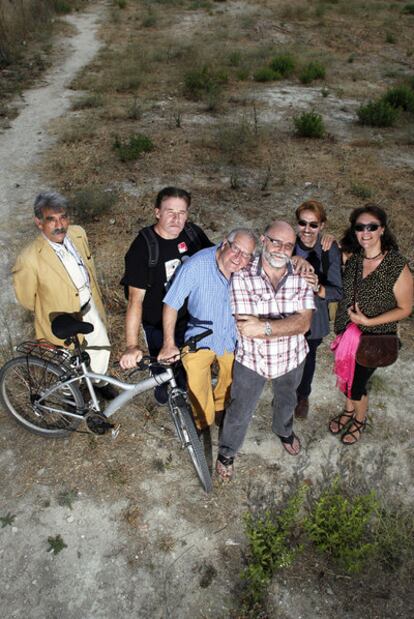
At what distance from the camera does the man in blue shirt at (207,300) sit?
118 inches

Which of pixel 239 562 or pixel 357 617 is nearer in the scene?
pixel 357 617

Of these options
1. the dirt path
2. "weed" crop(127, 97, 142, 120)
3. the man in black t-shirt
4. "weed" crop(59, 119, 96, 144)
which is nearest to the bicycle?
the man in black t-shirt

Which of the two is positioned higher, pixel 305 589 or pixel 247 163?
pixel 247 163

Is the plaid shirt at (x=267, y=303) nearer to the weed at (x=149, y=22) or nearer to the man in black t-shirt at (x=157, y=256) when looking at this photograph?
the man in black t-shirt at (x=157, y=256)

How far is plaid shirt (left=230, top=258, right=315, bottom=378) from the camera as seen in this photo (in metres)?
3.02

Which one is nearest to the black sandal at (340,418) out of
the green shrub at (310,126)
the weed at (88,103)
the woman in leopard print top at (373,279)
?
the woman in leopard print top at (373,279)

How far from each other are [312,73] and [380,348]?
1303cm

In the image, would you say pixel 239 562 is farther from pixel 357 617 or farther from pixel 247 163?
pixel 247 163

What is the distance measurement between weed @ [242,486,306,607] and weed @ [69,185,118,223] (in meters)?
5.71

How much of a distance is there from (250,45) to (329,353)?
16647 millimetres

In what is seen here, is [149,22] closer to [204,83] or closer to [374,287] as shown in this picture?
[204,83]

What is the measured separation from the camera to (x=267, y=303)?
304 cm

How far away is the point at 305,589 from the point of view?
304 cm

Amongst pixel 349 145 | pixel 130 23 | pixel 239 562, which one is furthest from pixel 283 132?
pixel 130 23
